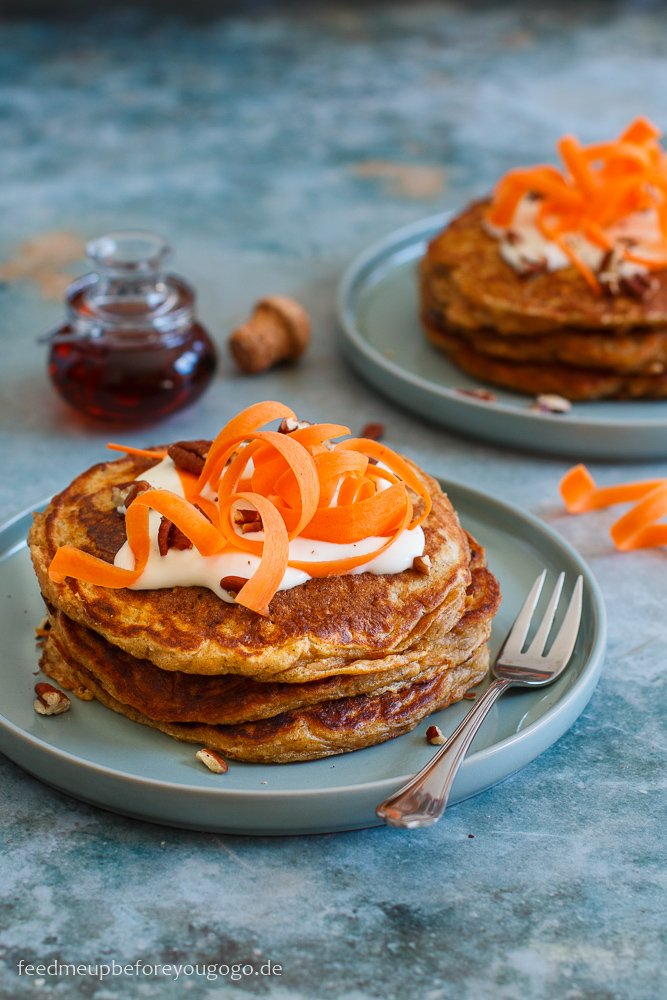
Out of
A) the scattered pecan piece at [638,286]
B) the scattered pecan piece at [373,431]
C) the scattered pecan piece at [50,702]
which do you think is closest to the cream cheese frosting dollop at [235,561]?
the scattered pecan piece at [50,702]

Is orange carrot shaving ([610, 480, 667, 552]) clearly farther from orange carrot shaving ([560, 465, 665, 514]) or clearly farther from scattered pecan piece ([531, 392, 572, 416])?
scattered pecan piece ([531, 392, 572, 416])

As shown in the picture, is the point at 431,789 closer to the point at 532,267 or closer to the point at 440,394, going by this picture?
the point at 440,394

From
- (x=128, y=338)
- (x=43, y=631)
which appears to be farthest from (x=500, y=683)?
(x=128, y=338)

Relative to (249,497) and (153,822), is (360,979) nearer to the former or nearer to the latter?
(153,822)

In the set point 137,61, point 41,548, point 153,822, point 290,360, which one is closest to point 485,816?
point 153,822

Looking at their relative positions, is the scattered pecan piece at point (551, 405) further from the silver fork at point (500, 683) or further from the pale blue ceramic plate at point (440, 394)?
the silver fork at point (500, 683)

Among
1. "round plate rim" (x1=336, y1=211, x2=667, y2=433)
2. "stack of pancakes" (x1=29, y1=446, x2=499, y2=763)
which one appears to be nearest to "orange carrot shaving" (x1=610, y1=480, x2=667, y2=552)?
"round plate rim" (x1=336, y1=211, x2=667, y2=433)
